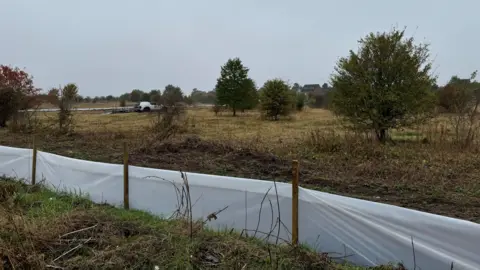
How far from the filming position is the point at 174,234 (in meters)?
3.63

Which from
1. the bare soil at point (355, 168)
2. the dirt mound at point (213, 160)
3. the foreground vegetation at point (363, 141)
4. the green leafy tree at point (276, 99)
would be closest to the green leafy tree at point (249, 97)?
the green leafy tree at point (276, 99)

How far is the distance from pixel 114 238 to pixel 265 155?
19.4ft

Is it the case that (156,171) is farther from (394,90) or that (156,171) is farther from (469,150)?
(394,90)

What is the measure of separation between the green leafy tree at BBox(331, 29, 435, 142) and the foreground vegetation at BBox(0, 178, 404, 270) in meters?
9.32

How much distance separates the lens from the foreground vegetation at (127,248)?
125 inches

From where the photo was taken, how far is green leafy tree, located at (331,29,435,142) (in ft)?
39.3

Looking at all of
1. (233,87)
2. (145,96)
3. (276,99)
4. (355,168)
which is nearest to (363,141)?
(355,168)

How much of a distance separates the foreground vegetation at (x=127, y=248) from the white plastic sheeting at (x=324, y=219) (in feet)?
1.24

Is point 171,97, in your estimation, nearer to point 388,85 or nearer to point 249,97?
point 388,85

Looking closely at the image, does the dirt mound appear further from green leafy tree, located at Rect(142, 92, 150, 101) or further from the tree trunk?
green leafy tree, located at Rect(142, 92, 150, 101)

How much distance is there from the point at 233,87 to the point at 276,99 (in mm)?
8322

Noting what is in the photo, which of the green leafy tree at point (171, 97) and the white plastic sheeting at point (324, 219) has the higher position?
the green leafy tree at point (171, 97)

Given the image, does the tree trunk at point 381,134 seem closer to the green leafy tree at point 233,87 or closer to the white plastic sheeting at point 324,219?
the white plastic sheeting at point 324,219

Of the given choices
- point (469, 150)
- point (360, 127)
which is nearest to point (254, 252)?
point (469, 150)
